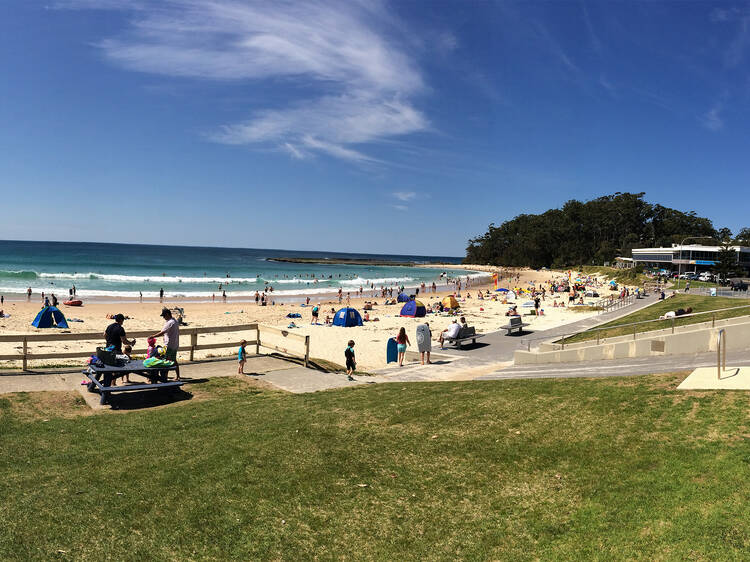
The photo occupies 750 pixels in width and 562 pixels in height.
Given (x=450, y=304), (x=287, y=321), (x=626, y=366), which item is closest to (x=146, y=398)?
(x=626, y=366)

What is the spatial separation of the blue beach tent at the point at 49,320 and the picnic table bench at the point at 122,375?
61.9 ft

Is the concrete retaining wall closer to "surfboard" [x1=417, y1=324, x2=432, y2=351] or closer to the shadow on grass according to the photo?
"surfboard" [x1=417, y1=324, x2=432, y2=351]

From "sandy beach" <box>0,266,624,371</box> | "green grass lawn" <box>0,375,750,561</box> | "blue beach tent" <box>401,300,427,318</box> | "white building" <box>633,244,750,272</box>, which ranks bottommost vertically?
"sandy beach" <box>0,266,624,371</box>

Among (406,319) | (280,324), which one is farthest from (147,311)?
(406,319)

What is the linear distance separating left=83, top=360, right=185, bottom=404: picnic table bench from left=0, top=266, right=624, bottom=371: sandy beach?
447cm

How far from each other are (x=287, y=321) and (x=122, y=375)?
21.0 meters

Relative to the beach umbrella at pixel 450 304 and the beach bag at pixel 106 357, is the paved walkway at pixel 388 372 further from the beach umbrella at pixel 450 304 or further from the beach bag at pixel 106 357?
the beach umbrella at pixel 450 304

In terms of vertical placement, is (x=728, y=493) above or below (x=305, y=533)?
above

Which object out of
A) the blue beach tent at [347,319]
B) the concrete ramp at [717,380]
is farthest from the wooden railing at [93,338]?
the blue beach tent at [347,319]

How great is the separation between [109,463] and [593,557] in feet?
18.1

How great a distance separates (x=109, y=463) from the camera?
5801 mm

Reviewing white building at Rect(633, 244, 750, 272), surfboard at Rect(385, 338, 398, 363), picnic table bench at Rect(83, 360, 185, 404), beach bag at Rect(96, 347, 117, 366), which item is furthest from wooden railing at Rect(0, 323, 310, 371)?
white building at Rect(633, 244, 750, 272)

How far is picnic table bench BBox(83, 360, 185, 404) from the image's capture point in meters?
8.41

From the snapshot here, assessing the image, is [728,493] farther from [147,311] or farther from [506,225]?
[506,225]
